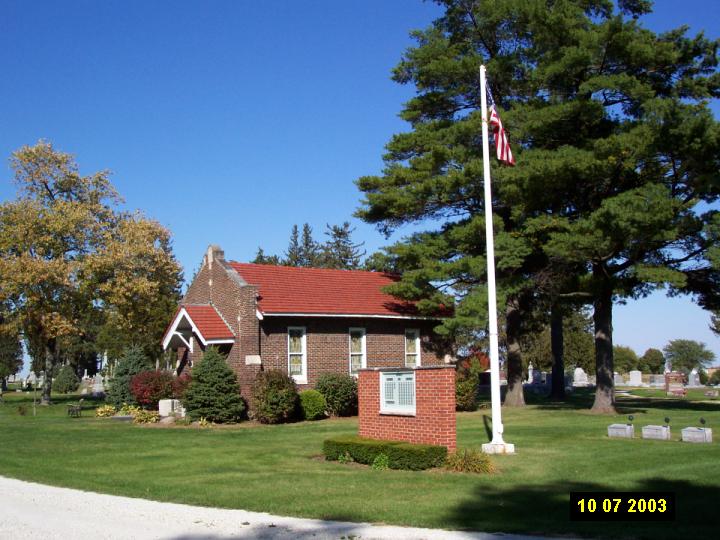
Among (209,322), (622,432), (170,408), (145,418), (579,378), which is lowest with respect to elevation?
(579,378)

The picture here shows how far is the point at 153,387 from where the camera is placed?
95.1 ft

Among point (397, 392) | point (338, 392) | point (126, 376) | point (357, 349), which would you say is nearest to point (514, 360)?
point (357, 349)

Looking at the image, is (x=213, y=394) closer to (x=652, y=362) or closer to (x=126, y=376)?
(x=126, y=376)

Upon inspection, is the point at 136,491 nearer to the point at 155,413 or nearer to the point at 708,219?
the point at 155,413

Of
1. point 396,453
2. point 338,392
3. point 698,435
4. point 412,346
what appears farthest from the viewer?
point 412,346

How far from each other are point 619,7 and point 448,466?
2279 centimetres

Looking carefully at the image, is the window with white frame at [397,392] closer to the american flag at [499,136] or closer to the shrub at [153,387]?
the american flag at [499,136]

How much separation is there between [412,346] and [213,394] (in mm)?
9837

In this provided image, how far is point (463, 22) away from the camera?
30.4 m

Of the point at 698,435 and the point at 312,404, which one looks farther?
the point at 312,404

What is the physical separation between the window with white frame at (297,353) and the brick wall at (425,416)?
475 inches

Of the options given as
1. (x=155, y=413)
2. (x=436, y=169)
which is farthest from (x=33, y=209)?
(x=436, y=169)

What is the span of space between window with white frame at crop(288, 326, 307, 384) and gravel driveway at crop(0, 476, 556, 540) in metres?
16.3

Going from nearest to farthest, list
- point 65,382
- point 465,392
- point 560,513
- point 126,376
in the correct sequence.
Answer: point 560,513 → point 465,392 → point 126,376 → point 65,382
